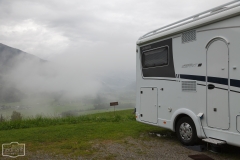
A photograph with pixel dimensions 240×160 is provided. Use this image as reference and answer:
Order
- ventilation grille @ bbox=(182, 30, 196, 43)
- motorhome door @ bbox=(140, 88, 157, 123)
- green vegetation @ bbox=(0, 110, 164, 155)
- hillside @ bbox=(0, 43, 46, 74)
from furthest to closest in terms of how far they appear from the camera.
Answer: hillside @ bbox=(0, 43, 46, 74) → motorhome door @ bbox=(140, 88, 157, 123) → green vegetation @ bbox=(0, 110, 164, 155) → ventilation grille @ bbox=(182, 30, 196, 43)

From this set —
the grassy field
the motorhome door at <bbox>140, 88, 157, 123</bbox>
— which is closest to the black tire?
the grassy field

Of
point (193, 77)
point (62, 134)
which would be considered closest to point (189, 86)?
point (193, 77)

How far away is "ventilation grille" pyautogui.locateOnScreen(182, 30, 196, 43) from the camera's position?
5.81 metres

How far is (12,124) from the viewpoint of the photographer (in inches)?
358

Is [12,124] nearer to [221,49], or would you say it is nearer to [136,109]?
[136,109]

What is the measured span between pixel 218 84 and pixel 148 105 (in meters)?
2.59

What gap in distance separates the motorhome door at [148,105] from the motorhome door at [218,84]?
1.94 m

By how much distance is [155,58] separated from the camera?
703cm

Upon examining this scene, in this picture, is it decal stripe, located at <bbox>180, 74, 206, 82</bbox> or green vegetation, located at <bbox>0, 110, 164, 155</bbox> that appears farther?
green vegetation, located at <bbox>0, 110, 164, 155</bbox>

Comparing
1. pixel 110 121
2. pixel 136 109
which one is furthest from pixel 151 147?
pixel 110 121

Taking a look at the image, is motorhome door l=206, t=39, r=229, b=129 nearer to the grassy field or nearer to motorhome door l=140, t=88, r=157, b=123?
the grassy field

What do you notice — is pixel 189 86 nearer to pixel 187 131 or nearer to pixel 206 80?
pixel 206 80

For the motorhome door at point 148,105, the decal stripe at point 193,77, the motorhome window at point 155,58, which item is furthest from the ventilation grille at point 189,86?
the motorhome door at point 148,105

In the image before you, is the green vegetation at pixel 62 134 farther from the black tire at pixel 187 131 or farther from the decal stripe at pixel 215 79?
the decal stripe at pixel 215 79
